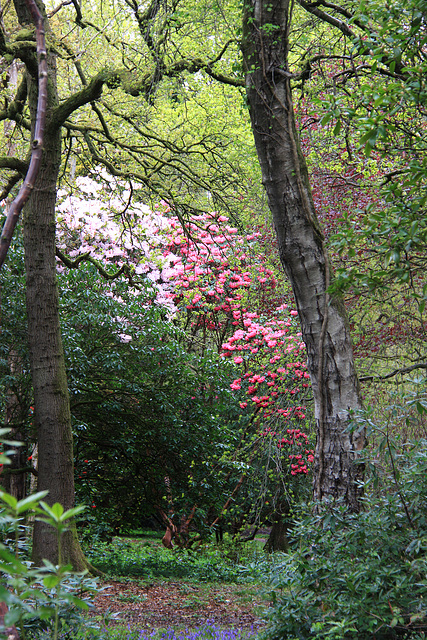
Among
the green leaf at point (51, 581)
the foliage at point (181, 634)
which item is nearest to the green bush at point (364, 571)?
the foliage at point (181, 634)

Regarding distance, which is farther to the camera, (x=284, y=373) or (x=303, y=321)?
(x=284, y=373)

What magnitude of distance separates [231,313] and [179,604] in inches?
246

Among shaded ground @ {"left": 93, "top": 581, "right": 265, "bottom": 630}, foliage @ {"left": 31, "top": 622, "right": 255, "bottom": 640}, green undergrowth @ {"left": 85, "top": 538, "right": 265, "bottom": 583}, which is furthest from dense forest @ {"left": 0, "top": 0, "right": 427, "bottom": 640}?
shaded ground @ {"left": 93, "top": 581, "right": 265, "bottom": 630}

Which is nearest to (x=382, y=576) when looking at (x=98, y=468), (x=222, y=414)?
(x=98, y=468)

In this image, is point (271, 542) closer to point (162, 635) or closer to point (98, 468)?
point (98, 468)

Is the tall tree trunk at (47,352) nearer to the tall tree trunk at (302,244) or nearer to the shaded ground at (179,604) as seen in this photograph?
the shaded ground at (179,604)

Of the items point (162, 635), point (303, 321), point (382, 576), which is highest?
point (303, 321)

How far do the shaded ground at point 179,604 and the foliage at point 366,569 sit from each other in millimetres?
2750

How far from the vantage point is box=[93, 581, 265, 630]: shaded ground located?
5.76m

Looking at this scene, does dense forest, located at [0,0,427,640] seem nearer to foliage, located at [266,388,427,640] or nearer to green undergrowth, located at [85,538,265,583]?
foliage, located at [266,388,427,640]

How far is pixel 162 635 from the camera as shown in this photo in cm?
479

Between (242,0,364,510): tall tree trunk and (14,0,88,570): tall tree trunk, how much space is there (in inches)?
94.5

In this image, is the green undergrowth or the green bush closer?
the green bush

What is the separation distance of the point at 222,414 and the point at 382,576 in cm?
949
